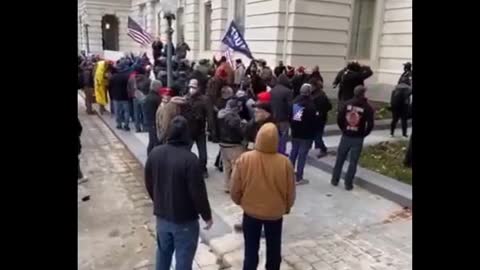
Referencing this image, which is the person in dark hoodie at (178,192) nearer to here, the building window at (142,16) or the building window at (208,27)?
the building window at (208,27)

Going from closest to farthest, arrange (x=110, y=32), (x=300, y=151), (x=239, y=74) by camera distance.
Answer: (x=300, y=151) < (x=239, y=74) < (x=110, y=32)

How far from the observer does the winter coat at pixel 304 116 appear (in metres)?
7.42

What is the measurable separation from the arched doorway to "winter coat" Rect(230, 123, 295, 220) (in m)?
41.3

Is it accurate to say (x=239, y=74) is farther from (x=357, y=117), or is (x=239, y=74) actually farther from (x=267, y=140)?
(x=267, y=140)

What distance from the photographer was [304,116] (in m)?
7.42

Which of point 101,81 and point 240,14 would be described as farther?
point 240,14

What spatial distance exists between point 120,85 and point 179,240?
894 cm

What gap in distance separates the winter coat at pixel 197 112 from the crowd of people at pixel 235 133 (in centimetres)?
2

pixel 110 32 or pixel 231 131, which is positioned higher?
pixel 110 32

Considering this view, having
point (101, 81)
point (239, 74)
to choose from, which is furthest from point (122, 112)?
point (239, 74)

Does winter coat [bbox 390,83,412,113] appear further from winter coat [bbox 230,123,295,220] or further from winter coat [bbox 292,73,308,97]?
winter coat [bbox 230,123,295,220]
